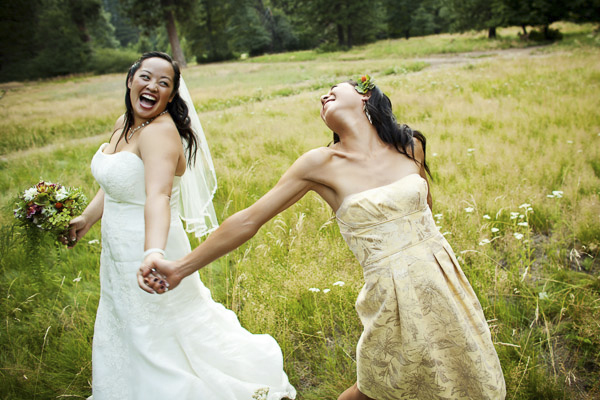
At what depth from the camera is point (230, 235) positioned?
6.26ft

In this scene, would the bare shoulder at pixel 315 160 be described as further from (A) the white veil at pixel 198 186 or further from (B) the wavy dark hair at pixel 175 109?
(A) the white veil at pixel 198 186

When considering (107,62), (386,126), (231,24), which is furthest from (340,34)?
(386,126)

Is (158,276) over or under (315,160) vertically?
under

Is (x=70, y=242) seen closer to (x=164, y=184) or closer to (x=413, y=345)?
(x=164, y=184)

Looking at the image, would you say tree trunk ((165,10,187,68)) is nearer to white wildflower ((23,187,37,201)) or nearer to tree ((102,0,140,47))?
white wildflower ((23,187,37,201))

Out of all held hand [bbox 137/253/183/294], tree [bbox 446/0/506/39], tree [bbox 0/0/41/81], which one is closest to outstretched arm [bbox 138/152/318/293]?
held hand [bbox 137/253/183/294]

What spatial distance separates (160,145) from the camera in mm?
2217

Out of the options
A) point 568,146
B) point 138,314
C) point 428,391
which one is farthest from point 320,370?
point 568,146

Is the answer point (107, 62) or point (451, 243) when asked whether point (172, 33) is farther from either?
point (451, 243)

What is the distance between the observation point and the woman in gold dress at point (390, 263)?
1825mm

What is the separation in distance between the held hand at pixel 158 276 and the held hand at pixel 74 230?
99 centimetres

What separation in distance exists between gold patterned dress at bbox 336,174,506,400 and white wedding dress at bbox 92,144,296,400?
→ 97cm

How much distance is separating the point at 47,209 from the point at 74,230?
0.25 metres

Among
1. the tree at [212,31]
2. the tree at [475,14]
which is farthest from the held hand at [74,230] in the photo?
the tree at [212,31]
